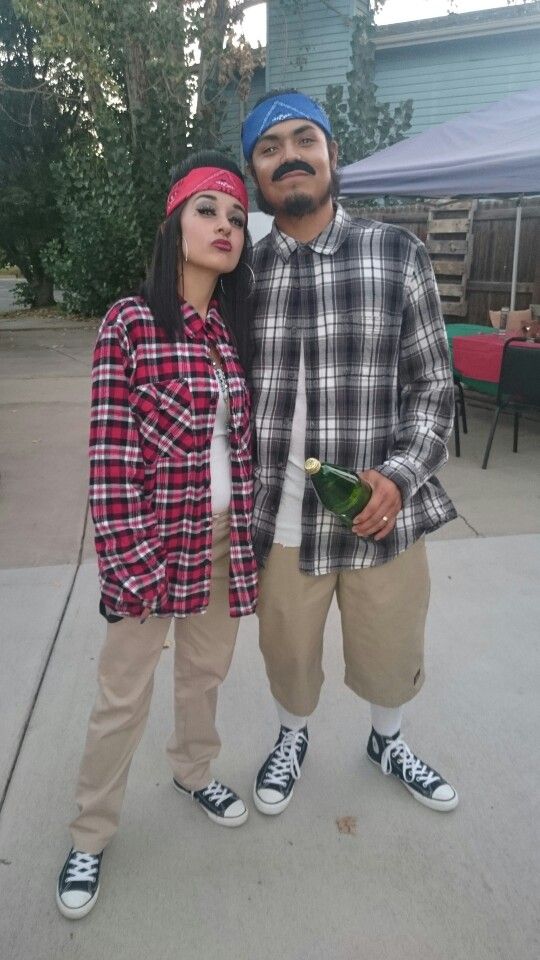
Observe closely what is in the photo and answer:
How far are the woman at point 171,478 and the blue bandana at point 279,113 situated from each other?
150mm

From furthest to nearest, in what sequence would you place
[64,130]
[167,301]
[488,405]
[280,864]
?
[64,130] < [488,405] < [280,864] < [167,301]

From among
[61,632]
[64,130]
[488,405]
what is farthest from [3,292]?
[61,632]

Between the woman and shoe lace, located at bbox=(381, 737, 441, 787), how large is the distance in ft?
2.11

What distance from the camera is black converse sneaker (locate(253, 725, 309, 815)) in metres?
2.17

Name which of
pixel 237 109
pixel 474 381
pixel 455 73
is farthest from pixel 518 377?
pixel 237 109

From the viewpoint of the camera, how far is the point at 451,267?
29.1 ft

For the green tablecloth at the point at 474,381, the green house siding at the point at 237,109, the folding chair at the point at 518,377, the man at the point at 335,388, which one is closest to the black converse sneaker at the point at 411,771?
the man at the point at 335,388

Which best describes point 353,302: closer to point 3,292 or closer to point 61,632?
point 61,632

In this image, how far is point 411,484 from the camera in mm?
1808

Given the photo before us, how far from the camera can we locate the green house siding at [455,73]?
12.8 meters

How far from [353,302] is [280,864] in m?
1.49

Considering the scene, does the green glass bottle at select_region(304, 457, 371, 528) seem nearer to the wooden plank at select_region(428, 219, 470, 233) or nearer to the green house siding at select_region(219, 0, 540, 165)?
the wooden plank at select_region(428, 219, 470, 233)

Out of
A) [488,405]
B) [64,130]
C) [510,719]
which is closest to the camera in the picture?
[510,719]

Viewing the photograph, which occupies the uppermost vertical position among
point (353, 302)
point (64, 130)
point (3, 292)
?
point (64, 130)
